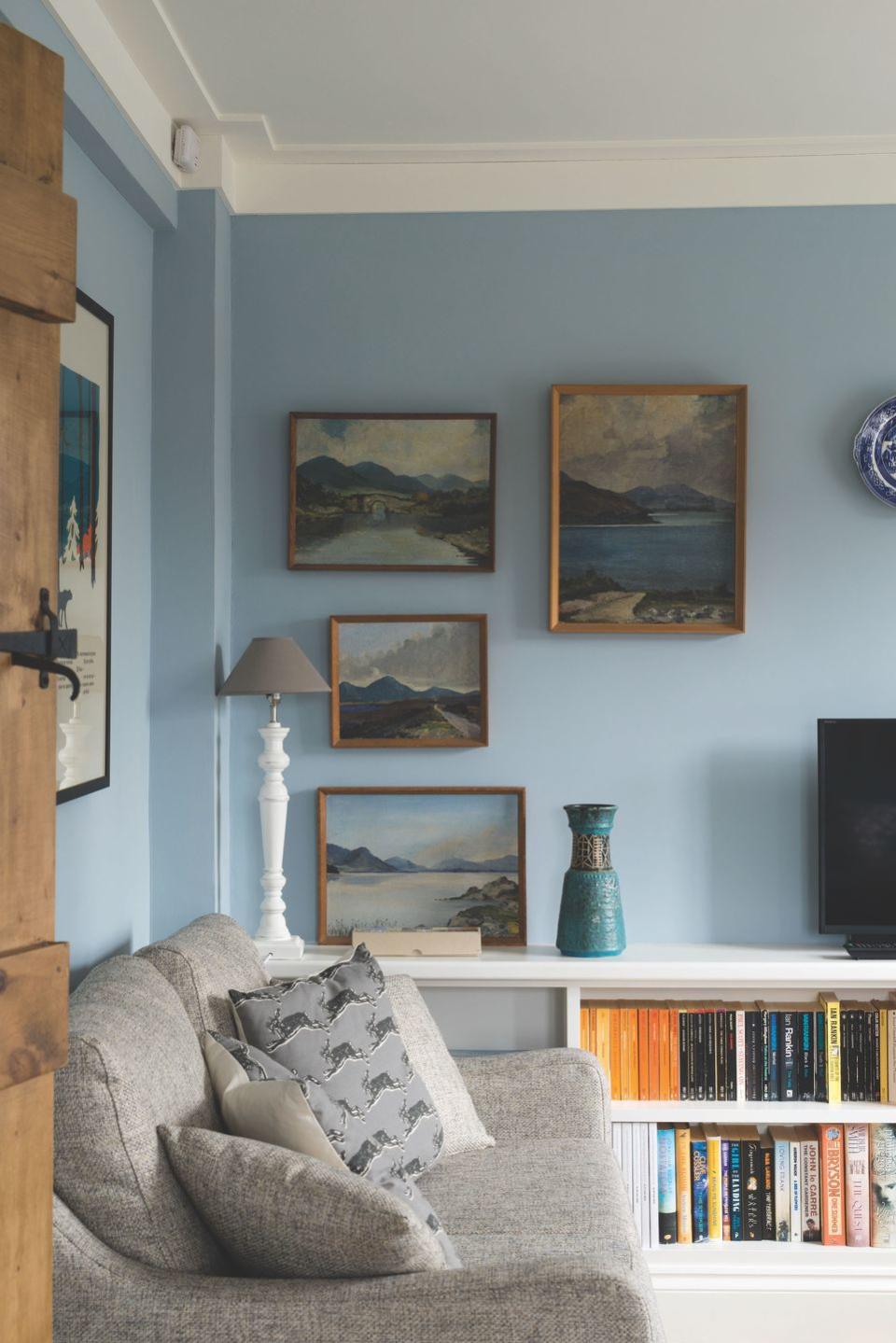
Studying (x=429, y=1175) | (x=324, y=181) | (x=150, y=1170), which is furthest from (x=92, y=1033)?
(x=324, y=181)

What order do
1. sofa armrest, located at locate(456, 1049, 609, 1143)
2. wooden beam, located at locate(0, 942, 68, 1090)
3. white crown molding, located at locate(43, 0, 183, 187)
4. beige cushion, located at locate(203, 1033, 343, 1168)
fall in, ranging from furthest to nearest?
sofa armrest, located at locate(456, 1049, 609, 1143), white crown molding, located at locate(43, 0, 183, 187), beige cushion, located at locate(203, 1033, 343, 1168), wooden beam, located at locate(0, 942, 68, 1090)

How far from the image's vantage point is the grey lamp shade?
9.86ft

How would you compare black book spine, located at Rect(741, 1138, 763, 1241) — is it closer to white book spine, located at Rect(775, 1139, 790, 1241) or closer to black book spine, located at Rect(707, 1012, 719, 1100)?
white book spine, located at Rect(775, 1139, 790, 1241)

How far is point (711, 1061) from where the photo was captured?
122 inches

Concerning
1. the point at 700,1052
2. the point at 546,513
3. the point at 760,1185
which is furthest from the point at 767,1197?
the point at 546,513

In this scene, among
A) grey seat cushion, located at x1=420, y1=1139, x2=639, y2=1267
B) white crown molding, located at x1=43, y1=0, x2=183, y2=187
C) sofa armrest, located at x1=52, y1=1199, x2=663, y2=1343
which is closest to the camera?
sofa armrest, located at x1=52, y1=1199, x2=663, y2=1343

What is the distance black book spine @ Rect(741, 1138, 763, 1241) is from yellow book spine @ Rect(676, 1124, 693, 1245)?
136 mm

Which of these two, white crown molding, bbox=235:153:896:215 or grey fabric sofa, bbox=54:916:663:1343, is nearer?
grey fabric sofa, bbox=54:916:663:1343

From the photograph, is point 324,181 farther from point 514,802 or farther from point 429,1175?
point 429,1175

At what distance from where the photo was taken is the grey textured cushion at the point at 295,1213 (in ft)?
5.63

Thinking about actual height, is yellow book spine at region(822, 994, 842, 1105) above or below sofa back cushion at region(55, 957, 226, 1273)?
below

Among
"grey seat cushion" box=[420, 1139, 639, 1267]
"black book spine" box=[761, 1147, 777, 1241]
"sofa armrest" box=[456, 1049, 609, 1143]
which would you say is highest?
"sofa armrest" box=[456, 1049, 609, 1143]

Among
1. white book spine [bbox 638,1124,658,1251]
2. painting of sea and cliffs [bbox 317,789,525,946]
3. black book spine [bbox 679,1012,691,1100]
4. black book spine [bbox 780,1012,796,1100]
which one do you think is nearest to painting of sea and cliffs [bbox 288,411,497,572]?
painting of sea and cliffs [bbox 317,789,525,946]

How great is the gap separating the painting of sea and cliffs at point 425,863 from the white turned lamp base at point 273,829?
0.17 meters
